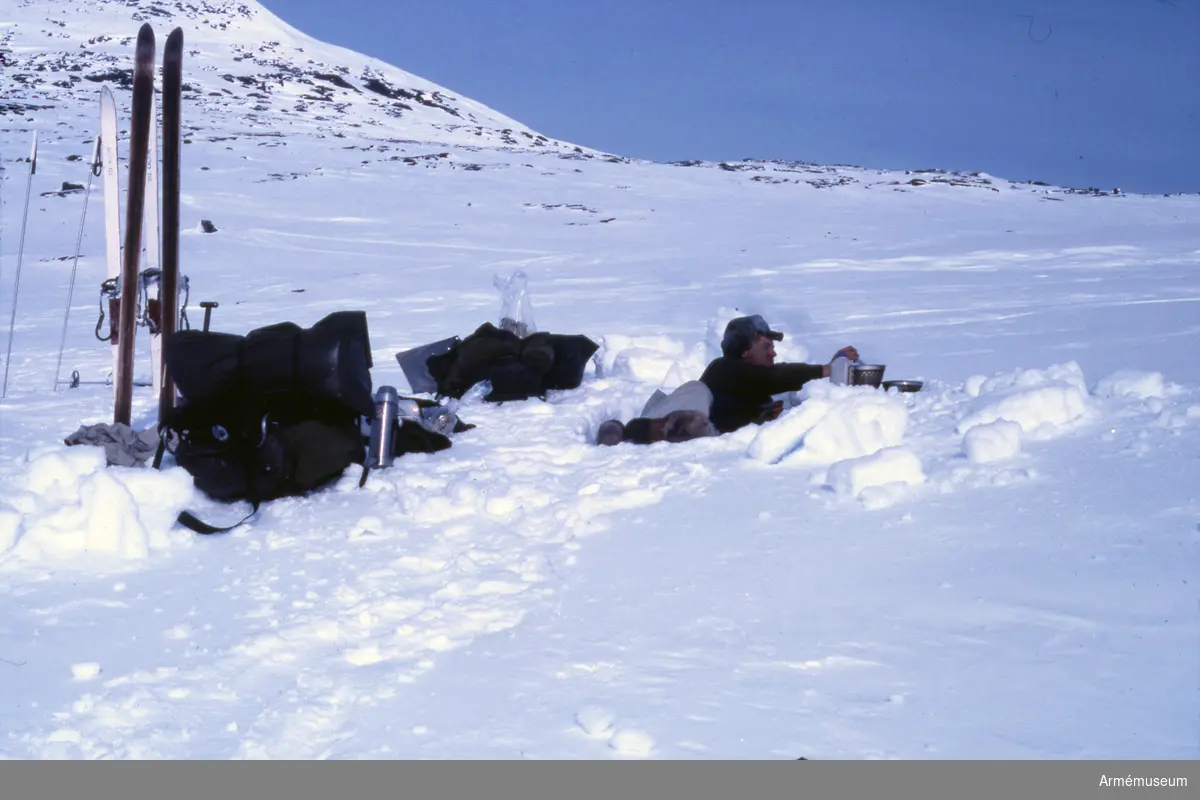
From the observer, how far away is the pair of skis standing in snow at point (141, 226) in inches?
218

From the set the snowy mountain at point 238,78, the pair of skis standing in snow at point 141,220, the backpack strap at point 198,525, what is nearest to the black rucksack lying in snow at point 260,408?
the backpack strap at point 198,525

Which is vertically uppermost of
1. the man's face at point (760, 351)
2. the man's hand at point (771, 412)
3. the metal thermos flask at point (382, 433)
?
the man's face at point (760, 351)

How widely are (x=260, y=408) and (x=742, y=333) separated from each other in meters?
2.62

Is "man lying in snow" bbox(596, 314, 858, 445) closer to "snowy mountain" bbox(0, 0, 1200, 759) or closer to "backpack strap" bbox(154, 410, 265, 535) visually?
"snowy mountain" bbox(0, 0, 1200, 759)

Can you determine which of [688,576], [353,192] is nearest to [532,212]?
[353,192]

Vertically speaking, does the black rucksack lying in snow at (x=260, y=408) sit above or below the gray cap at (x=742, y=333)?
below

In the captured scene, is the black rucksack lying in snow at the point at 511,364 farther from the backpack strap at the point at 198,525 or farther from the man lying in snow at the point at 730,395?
the backpack strap at the point at 198,525

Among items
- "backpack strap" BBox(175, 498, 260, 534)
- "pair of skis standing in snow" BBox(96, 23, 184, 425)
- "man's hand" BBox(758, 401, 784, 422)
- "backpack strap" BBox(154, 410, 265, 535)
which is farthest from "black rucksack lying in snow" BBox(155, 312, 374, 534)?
"man's hand" BBox(758, 401, 784, 422)

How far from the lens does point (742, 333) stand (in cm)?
560

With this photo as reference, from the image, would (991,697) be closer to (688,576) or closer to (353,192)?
(688,576)

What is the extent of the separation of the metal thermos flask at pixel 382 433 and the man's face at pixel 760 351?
6.54ft

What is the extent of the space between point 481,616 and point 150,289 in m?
4.07

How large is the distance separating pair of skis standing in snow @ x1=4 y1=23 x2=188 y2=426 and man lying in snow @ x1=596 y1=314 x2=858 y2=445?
248 cm
